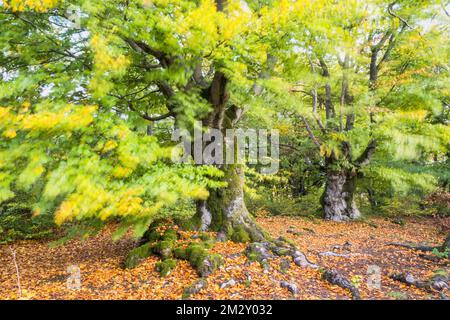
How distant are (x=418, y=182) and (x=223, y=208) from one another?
299 inches

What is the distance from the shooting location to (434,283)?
16.9ft

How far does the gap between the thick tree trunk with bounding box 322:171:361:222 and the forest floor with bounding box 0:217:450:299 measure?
121 inches

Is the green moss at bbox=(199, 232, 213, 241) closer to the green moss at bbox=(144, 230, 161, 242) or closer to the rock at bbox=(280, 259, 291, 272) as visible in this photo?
the green moss at bbox=(144, 230, 161, 242)

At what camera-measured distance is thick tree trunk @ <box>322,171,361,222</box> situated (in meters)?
12.7

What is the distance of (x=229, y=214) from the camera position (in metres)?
7.31

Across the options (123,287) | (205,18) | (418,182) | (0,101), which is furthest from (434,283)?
(0,101)

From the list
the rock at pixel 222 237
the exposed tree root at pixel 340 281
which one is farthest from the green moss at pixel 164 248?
the exposed tree root at pixel 340 281

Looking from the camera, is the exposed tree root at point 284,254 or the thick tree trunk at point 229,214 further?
the thick tree trunk at point 229,214

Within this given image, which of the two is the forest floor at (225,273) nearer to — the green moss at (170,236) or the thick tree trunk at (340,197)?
the green moss at (170,236)

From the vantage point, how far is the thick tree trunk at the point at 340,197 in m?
12.7

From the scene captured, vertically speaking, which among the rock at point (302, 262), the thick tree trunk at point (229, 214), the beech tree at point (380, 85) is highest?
the beech tree at point (380, 85)

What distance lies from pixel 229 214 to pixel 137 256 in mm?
2285

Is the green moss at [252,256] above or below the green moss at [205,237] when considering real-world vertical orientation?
below

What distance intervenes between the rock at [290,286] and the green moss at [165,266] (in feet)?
6.70
